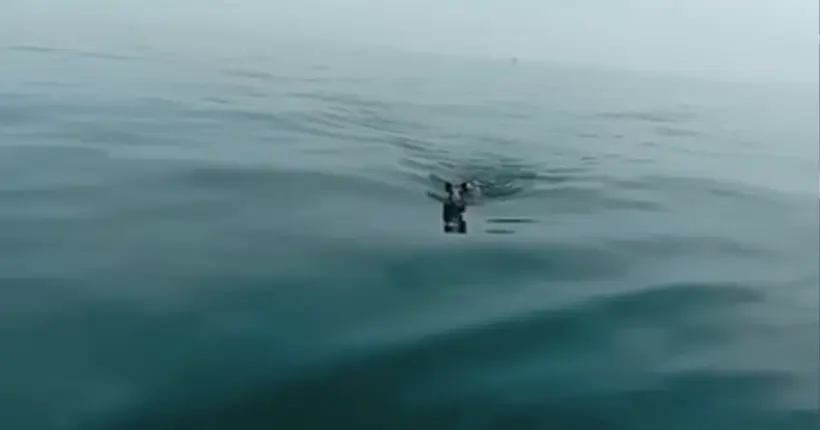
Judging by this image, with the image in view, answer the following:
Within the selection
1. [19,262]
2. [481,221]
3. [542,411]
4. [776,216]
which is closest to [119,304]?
[19,262]

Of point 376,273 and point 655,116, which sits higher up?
point 655,116

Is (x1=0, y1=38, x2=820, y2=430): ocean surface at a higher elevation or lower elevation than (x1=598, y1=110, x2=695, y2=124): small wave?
lower

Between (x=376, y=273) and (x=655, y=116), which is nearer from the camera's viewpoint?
(x=376, y=273)

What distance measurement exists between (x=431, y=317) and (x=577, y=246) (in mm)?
5004

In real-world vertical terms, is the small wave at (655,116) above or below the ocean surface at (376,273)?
above

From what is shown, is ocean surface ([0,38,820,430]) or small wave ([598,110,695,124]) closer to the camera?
ocean surface ([0,38,820,430])

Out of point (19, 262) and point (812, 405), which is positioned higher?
point (19, 262)

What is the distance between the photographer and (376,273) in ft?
49.4

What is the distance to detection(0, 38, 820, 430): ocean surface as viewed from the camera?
11367 mm

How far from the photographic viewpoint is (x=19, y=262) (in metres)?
14.2

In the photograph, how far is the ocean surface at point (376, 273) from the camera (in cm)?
1137

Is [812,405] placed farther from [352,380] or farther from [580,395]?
[352,380]

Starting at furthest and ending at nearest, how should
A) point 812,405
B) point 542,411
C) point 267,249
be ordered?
point 267,249
point 812,405
point 542,411

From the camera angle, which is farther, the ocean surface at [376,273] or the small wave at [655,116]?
the small wave at [655,116]
